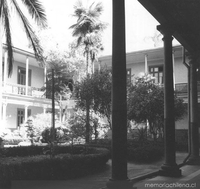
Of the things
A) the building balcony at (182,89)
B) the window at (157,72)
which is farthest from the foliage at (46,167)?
the window at (157,72)

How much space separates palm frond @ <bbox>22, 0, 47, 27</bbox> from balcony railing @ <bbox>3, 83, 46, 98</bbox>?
12.8 metres

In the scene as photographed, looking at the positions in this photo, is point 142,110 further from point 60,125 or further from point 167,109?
point 167,109

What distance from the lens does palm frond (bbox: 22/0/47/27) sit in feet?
35.0

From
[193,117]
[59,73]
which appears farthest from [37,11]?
[59,73]

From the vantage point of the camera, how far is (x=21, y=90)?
2514cm

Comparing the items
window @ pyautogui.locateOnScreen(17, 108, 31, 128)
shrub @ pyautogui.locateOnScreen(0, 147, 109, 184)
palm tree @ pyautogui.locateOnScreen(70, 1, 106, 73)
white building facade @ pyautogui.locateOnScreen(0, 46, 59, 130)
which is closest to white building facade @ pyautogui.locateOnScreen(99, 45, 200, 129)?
palm tree @ pyautogui.locateOnScreen(70, 1, 106, 73)

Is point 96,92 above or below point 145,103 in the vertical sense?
above

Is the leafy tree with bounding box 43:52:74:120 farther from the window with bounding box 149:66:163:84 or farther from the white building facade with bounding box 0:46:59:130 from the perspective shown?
the window with bounding box 149:66:163:84

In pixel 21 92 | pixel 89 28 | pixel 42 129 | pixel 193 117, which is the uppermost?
pixel 89 28

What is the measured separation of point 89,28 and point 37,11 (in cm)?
1046

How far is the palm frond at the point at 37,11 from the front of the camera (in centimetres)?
1066

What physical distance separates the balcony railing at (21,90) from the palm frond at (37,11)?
12.8 metres

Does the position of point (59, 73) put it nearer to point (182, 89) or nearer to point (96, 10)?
point (96, 10)

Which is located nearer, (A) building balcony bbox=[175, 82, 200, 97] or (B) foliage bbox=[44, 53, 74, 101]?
(A) building balcony bbox=[175, 82, 200, 97]
